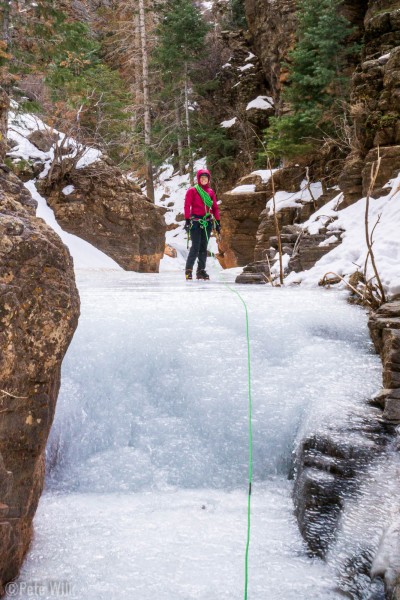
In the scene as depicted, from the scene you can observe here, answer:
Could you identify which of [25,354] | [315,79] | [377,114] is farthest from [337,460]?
[315,79]

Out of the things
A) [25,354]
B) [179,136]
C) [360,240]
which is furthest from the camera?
[179,136]

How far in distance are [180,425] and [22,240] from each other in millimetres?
1803

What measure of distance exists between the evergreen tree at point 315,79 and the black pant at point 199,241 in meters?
6.50

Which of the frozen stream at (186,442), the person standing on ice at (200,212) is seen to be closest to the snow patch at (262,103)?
the person standing on ice at (200,212)

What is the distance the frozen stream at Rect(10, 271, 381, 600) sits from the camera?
87.5 inches

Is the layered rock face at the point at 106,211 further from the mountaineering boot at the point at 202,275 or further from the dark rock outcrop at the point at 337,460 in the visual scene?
the dark rock outcrop at the point at 337,460

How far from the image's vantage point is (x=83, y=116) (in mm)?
15633

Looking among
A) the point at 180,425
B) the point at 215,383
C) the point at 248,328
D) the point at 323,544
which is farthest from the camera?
the point at 248,328

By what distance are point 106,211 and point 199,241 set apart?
18.4 feet

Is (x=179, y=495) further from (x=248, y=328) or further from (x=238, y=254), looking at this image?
(x=238, y=254)

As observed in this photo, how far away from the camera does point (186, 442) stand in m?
3.27

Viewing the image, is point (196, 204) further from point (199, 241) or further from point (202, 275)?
point (202, 275)

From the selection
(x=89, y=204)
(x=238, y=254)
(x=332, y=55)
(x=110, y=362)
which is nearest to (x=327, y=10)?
(x=332, y=55)

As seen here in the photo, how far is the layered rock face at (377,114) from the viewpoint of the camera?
8391mm
